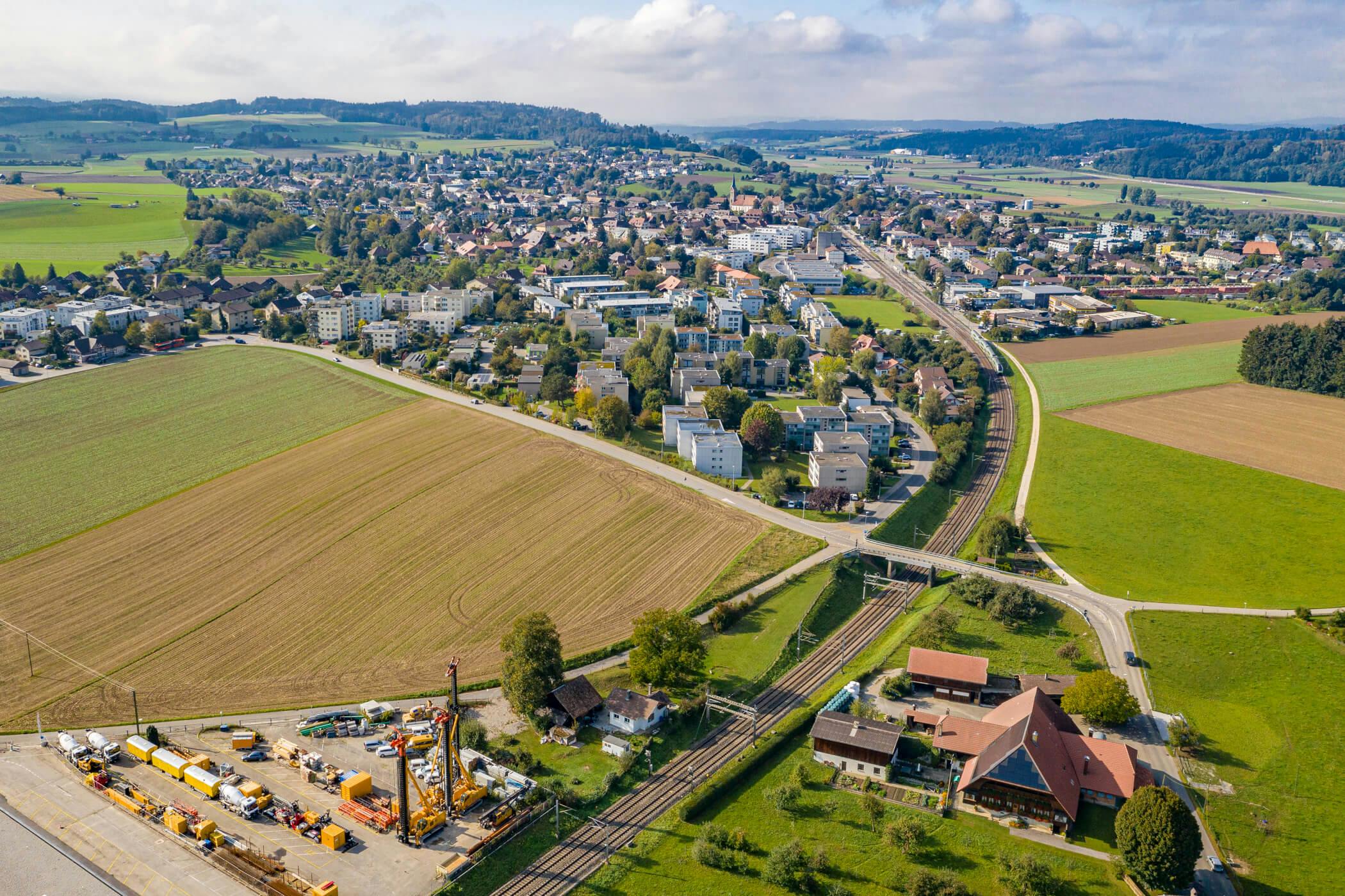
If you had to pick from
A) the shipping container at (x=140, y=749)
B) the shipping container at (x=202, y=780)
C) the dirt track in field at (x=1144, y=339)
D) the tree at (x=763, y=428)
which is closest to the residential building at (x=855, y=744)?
the shipping container at (x=202, y=780)

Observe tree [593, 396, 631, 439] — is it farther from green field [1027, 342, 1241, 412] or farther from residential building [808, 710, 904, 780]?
green field [1027, 342, 1241, 412]

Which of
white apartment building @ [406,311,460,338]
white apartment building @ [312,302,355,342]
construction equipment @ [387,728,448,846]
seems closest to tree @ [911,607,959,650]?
construction equipment @ [387,728,448,846]

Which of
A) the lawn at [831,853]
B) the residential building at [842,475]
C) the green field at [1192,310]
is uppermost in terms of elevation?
the green field at [1192,310]

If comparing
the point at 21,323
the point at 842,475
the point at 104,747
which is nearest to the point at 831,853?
the point at 104,747

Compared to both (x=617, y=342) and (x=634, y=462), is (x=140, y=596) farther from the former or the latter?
(x=617, y=342)

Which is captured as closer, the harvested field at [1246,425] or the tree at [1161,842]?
the tree at [1161,842]

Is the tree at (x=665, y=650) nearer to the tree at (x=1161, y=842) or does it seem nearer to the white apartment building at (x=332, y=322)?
the tree at (x=1161, y=842)

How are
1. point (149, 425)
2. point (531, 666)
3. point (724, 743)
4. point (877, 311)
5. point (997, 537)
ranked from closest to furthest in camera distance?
point (724, 743), point (531, 666), point (997, 537), point (149, 425), point (877, 311)

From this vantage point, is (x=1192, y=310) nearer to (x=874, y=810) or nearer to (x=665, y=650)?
(x=665, y=650)
